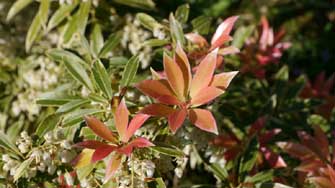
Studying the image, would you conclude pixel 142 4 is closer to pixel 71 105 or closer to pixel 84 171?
pixel 71 105

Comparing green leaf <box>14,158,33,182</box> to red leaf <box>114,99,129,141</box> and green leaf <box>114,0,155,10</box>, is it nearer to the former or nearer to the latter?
red leaf <box>114,99,129,141</box>

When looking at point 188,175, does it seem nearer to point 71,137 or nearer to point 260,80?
point 260,80

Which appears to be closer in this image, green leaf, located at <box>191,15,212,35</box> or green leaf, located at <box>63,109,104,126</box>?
green leaf, located at <box>63,109,104,126</box>

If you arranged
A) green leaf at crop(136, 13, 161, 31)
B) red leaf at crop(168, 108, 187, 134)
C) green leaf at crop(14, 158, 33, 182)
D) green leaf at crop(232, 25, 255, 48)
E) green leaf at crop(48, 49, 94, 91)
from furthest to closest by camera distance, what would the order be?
1. green leaf at crop(232, 25, 255, 48)
2. green leaf at crop(136, 13, 161, 31)
3. green leaf at crop(48, 49, 94, 91)
4. green leaf at crop(14, 158, 33, 182)
5. red leaf at crop(168, 108, 187, 134)

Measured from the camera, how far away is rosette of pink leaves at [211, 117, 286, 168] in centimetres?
165

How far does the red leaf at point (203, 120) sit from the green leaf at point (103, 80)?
0.24m

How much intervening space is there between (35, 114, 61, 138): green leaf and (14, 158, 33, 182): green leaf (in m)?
0.12

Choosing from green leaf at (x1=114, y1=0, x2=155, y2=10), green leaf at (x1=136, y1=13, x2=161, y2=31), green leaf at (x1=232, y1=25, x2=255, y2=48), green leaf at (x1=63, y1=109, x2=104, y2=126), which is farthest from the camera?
green leaf at (x1=232, y1=25, x2=255, y2=48)

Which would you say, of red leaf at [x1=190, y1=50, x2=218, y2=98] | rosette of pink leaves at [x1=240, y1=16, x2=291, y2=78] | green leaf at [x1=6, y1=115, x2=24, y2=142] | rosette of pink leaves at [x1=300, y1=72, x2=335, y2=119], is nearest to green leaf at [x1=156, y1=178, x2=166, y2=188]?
red leaf at [x1=190, y1=50, x2=218, y2=98]

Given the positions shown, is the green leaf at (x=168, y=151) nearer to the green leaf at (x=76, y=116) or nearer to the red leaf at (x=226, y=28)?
the green leaf at (x=76, y=116)

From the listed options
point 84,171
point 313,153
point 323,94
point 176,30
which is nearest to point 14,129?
point 84,171

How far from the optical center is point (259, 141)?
1.73 m

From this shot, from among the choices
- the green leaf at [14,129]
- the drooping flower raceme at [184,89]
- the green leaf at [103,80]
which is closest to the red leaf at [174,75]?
the drooping flower raceme at [184,89]

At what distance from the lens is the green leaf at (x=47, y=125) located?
4.54 feet
